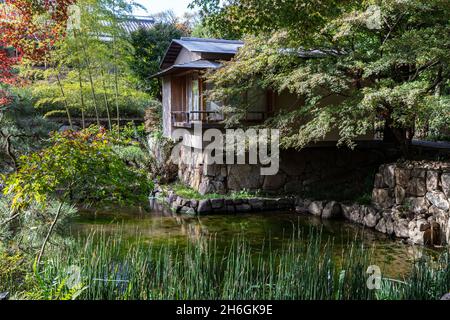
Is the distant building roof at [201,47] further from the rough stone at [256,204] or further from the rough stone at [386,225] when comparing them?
the rough stone at [386,225]

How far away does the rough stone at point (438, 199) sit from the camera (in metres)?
6.66

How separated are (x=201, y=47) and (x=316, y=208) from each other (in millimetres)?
4677

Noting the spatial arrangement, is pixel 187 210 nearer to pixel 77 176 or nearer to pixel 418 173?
pixel 418 173

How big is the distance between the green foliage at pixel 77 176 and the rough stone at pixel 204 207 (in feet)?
16.7

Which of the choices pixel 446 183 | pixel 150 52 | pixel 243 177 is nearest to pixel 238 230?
pixel 243 177

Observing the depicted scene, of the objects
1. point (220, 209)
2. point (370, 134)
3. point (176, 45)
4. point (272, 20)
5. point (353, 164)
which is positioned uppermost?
point (176, 45)

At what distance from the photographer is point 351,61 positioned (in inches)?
290

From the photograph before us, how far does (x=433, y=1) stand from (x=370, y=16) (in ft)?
2.80

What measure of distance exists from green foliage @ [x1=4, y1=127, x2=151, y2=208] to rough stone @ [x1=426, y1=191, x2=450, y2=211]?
4.90m

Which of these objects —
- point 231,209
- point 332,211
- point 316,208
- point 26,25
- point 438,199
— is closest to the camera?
point 438,199

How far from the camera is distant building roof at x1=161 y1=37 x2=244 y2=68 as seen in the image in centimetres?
1019
